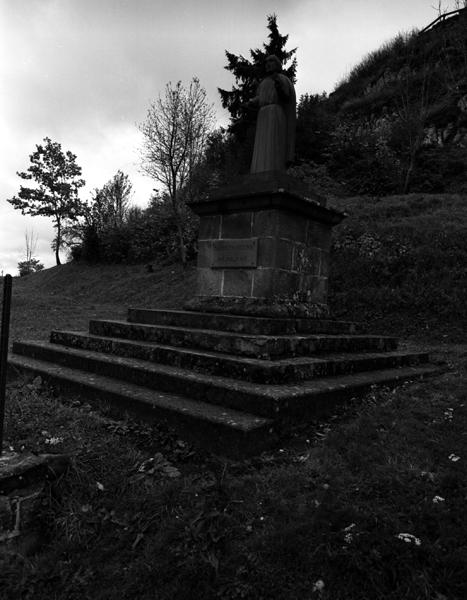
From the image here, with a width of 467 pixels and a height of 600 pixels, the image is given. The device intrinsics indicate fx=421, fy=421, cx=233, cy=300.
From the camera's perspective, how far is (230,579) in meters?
2.03

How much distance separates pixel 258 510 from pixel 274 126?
5.80m

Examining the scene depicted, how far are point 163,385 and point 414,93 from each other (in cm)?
2592

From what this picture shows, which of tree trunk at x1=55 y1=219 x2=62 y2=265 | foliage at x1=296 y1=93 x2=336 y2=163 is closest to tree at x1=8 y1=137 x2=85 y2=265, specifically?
tree trunk at x1=55 y1=219 x2=62 y2=265

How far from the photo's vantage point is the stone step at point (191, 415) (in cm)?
317

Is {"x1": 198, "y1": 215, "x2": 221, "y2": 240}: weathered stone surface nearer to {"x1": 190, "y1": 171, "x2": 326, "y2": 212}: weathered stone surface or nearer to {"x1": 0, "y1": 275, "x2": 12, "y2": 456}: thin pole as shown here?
{"x1": 190, "y1": 171, "x2": 326, "y2": 212}: weathered stone surface

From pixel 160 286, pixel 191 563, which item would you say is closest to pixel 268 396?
pixel 191 563

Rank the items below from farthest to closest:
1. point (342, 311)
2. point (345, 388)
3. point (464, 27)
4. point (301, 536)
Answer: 1. point (464, 27)
2. point (342, 311)
3. point (345, 388)
4. point (301, 536)

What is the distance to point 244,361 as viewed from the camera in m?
4.11

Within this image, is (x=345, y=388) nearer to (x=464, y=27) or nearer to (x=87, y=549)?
(x=87, y=549)

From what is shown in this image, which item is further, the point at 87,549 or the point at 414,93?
the point at 414,93

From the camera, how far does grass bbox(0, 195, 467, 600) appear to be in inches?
79.0

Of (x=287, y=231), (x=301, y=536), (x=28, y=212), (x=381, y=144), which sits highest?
(x=381, y=144)

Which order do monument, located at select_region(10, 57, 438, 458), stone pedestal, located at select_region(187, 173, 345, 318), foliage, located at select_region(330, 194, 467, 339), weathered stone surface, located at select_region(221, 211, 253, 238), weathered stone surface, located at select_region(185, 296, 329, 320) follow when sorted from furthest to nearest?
foliage, located at select_region(330, 194, 467, 339), weathered stone surface, located at select_region(221, 211, 253, 238), stone pedestal, located at select_region(187, 173, 345, 318), weathered stone surface, located at select_region(185, 296, 329, 320), monument, located at select_region(10, 57, 438, 458)

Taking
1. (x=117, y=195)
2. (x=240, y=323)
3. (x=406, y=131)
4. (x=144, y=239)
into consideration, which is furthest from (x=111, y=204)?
(x=240, y=323)
